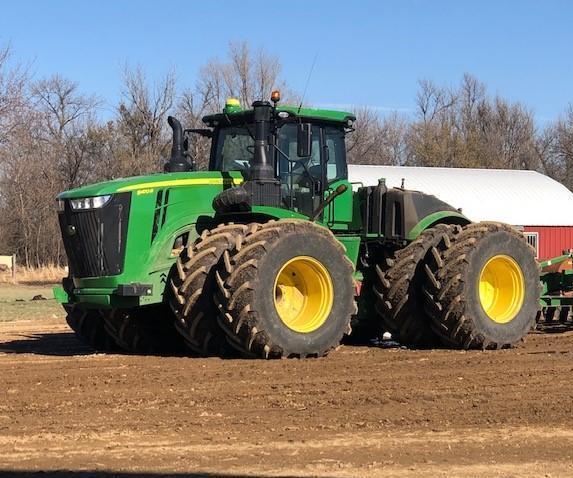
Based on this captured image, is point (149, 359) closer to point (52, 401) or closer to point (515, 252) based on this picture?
point (52, 401)

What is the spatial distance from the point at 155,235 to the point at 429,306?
10.9 ft

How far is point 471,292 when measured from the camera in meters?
10.6

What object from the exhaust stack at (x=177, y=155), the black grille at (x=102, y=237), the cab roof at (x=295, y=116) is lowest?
the black grille at (x=102, y=237)

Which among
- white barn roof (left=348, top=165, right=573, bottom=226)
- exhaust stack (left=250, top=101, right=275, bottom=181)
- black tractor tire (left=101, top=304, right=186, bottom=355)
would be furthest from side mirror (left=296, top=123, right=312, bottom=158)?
white barn roof (left=348, top=165, right=573, bottom=226)

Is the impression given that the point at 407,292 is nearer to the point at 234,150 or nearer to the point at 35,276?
the point at 234,150

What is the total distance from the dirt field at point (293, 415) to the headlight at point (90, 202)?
1.68 meters

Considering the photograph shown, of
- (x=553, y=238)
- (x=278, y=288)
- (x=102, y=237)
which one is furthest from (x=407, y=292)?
(x=553, y=238)

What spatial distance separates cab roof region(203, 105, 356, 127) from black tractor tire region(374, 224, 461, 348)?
1.77 metres

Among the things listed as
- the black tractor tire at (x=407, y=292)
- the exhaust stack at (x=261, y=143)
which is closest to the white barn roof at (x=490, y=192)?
the black tractor tire at (x=407, y=292)

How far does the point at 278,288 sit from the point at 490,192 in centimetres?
2752

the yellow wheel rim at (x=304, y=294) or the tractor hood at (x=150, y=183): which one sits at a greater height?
the tractor hood at (x=150, y=183)

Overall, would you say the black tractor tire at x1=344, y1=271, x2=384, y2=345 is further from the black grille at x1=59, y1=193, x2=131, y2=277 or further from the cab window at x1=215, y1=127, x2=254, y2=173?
the black grille at x1=59, y1=193, x2=131, y2=277

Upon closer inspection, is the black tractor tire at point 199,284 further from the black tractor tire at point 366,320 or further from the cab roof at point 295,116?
the black tractor tire at point 366,320

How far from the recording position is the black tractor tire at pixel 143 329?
10.6m
